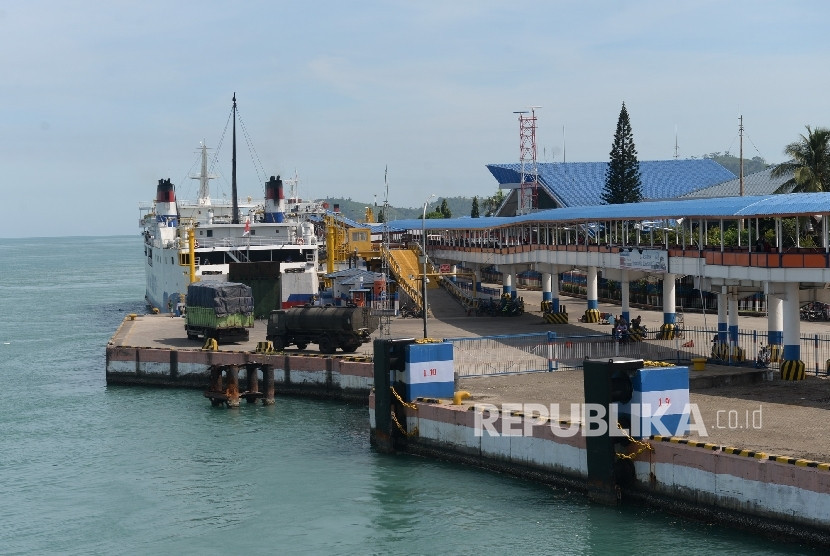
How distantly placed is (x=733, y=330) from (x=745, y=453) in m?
16.7

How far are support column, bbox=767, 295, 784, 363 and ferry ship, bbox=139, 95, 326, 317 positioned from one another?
32021 mm

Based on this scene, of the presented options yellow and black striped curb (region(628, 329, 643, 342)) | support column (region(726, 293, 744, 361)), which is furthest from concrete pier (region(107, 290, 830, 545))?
yellow and black striped curb (region(628, 329, 643, 342))

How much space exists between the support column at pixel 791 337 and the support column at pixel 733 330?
3.27 metres

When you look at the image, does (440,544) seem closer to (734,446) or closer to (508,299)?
(734,446)

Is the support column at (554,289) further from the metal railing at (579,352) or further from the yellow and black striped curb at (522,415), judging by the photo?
the yellow and black striped curb at (522,415)

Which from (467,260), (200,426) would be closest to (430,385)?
(200,426)

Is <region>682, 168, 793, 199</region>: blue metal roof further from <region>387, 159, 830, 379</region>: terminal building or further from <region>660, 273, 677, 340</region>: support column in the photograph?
<region>660, 273, 677, 340</region>: support column

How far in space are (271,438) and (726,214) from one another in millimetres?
17560

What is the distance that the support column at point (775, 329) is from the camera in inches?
1511

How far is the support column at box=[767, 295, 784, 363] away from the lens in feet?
126

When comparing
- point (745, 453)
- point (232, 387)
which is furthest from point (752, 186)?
point (745, 453)

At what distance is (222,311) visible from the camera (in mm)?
52469

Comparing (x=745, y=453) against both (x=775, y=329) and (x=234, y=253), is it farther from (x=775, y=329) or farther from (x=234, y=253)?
(x=234, y=253)

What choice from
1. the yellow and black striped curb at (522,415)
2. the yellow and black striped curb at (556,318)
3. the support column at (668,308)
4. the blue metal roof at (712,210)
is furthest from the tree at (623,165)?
the yellow and black striped curb at (522,415)
